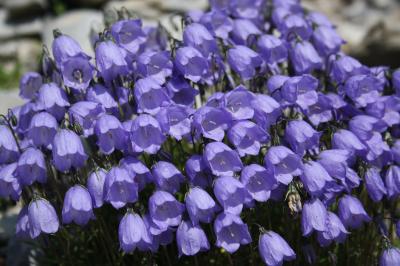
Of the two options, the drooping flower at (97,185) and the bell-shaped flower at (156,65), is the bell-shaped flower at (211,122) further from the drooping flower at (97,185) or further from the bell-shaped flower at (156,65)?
the drooping flower at (97,185)

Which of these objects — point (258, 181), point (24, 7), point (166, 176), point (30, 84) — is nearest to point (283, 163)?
point (258, 181)

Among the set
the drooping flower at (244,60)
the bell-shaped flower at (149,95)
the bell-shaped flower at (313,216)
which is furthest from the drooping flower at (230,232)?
the drooping flower at (244,60)

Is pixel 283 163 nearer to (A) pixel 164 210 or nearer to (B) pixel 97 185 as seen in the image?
(A) pixel 164 210

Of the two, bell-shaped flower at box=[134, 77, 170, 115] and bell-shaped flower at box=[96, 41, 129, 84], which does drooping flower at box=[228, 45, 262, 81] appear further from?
bell-shaped flower at box=[96, 41, 129, 84]

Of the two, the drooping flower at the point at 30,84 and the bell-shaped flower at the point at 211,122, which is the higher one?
the bell-shaped flower at the point at 211,122

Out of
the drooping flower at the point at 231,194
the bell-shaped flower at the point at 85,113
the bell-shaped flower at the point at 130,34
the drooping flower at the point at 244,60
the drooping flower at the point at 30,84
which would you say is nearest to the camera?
the drooping flower at the point at 231,194

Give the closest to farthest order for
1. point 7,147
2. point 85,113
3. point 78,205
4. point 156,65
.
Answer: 1. point 78,205
2. point 85,113
3. point 7,147
4. point 156,65

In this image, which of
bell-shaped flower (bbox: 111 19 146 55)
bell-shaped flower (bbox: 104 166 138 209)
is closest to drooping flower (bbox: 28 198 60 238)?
bell-shaped flower (bbox: 104 166 138 209)
